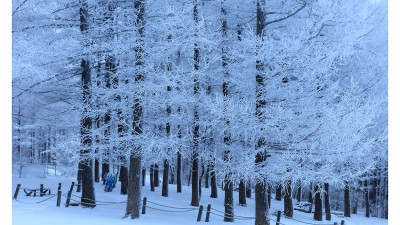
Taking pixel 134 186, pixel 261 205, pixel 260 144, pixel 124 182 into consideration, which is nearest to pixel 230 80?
pixel 260 144

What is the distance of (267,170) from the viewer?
719cm

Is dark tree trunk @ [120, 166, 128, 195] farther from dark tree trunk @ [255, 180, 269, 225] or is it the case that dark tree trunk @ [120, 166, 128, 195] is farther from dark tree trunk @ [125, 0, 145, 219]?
dark tree trunk @ [255, 180, 269, 225]

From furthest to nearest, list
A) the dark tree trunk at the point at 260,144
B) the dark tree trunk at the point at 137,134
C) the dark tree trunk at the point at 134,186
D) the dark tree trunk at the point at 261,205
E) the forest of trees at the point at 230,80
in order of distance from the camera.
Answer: the dark tree trunk at the point at 134,186 < the dark tree trunk at the point at 137,134 < the dark tree trunk at the point at 261,205 < the dark tree trunk at the point at 260,144 < the forest of trees at the point at 230,80

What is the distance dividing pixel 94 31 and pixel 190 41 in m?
3.64

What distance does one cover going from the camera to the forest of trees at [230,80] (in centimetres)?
707

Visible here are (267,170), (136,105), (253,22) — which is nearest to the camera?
(267,170)

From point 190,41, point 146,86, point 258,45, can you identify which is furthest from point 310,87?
point 146,86

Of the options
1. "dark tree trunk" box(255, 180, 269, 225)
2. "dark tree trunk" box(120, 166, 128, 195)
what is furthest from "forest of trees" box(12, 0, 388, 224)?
"dark tree trunk" box(120, 166, 128, 195)

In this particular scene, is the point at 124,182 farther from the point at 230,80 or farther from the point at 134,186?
the point at 230,80

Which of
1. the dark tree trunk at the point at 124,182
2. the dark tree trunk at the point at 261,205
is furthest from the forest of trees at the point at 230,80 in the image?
the dark tree trunk at the point at 124,182

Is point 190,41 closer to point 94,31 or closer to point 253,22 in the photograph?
point 253,22

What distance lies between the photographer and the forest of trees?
7074 mm

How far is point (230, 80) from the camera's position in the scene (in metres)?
9.49

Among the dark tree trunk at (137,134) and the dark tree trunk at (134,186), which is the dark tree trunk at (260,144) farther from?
the dark tree trunk at (134,186)
